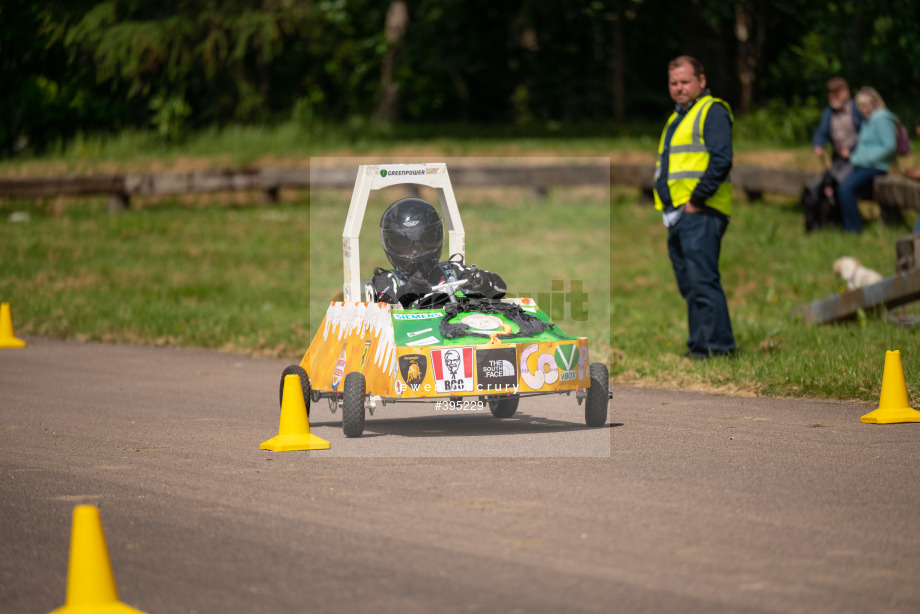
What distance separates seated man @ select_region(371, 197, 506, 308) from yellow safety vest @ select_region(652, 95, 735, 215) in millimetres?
2808

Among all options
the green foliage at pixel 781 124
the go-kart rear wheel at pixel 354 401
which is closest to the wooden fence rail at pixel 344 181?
the green foliage at pixel 781 124

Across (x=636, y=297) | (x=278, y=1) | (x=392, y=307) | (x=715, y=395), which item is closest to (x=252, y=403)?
(x=392, y=307)

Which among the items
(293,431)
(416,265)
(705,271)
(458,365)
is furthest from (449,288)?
(705,271)

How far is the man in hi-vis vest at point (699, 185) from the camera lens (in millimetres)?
11102

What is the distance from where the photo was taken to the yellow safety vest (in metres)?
11.1

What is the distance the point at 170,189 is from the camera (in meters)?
27.3

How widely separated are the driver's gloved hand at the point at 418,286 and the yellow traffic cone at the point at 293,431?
3.91 feet

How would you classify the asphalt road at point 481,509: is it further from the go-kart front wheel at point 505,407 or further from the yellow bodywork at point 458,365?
the yellow bodywork at point 458,365

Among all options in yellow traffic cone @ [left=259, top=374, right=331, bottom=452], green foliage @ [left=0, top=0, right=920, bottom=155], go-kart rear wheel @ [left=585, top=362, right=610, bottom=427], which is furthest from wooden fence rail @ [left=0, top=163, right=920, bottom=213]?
yellow traffic cone @ [left=259, top=374, right=331, bottom=452]

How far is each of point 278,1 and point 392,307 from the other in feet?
100

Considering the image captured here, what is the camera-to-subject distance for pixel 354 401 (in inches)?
327

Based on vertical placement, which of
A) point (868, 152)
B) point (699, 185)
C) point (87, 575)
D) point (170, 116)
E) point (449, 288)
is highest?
point (170, 116)

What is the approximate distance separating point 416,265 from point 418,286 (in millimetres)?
313

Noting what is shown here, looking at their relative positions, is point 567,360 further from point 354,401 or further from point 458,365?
point 354,401
